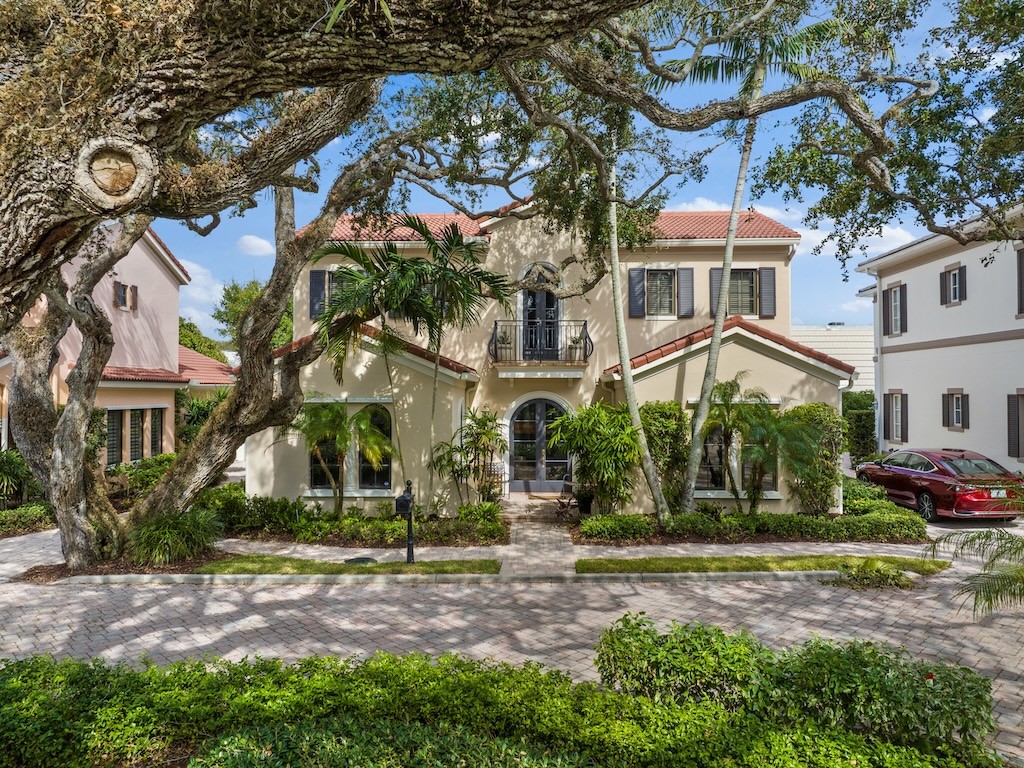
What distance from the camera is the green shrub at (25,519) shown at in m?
12.9

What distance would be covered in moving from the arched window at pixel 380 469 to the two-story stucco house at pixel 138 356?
28.1ft

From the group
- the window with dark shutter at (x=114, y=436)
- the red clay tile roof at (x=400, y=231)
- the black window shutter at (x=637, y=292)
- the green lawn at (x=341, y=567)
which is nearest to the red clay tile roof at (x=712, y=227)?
the black window shutter at (x=637, y=292)

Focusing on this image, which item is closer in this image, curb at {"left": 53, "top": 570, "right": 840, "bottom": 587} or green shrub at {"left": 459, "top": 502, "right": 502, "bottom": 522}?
curb at {"left": 53, "top": 570, "right": 840, "bottom": 587}

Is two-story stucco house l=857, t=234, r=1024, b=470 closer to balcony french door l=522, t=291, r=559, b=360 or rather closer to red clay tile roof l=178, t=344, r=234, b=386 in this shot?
balcony french door l=522, t=291, r=559, b=360

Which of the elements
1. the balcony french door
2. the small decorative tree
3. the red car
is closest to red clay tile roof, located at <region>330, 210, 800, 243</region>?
the balcony french door

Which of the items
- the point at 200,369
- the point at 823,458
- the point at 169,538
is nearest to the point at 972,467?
the point at 823,458

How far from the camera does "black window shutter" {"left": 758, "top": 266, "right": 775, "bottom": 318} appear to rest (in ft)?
55.6

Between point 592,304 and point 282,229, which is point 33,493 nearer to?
point 282,229

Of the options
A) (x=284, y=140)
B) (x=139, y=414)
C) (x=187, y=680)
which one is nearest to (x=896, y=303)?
(x=284, y=140)

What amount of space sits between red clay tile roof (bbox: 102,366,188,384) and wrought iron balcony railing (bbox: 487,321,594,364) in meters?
10.7

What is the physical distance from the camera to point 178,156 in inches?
237

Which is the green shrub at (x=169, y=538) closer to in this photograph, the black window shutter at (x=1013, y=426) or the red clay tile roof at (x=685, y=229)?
the red clay tile roof at (x=685, y=229)

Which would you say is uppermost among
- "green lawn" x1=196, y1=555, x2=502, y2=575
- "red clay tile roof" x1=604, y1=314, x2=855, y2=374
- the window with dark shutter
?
"red clay tile roof" x1=604, y1=314, x2=855, y2=374

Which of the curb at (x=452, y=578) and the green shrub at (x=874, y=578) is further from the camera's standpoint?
the curb at (x=452, y=578)
